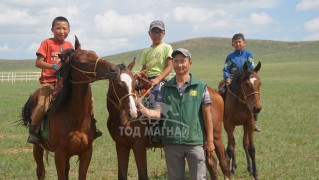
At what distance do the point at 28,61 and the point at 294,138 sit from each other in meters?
→ 137

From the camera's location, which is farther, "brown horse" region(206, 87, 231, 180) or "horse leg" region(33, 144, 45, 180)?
"horse leg" region(33, 144, 45, 180)

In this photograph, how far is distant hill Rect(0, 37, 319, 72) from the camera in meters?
117

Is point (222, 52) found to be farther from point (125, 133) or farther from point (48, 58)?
point (125, 133)

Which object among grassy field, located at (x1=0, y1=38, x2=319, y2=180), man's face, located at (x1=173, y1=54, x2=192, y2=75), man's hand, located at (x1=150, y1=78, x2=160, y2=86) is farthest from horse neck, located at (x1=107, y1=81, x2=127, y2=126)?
grassy field, located at (x1=0, y1=38, x2=319, y2=180)

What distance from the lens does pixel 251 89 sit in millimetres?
7801

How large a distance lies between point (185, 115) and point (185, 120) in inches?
2.4

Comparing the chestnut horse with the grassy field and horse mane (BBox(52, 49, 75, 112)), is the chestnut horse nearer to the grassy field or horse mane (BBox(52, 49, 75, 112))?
horse mane (BBox(52, 49, 75, 112))

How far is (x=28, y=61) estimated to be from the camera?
138500 millimetres

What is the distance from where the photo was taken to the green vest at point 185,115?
4.66 meters

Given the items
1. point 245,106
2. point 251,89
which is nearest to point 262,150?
point 245,106

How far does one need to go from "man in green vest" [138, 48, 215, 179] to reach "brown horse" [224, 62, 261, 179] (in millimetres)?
3224

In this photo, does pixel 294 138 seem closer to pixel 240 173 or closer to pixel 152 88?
pixel 240 173

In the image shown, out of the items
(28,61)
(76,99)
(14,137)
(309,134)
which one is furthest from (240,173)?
(28,61)

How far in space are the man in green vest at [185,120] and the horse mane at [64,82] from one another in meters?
1.31
